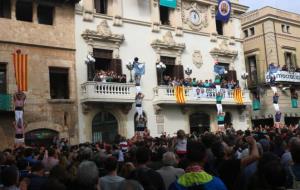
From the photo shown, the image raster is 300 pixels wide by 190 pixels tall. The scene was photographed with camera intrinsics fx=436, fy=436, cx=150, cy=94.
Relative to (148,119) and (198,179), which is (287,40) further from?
(198,179)

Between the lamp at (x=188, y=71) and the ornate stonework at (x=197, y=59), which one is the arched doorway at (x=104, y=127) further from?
the ornate stonework at (x=197, y=59)

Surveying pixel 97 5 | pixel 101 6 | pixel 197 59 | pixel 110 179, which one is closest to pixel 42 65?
pixel 97 5

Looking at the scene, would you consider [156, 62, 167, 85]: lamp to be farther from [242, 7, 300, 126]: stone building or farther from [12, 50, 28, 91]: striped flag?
[242, 7, 300, 126]: stone building

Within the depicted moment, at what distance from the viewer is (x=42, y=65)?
21297mm

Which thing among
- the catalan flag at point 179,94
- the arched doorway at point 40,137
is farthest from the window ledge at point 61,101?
the catalan flag at point 179,94

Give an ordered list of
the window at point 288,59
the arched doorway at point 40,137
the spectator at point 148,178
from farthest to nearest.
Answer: the window at point 288,59, the arched doorway at point 40,137, the spectator at point 148,178

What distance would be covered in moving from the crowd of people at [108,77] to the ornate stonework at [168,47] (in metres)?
3.39

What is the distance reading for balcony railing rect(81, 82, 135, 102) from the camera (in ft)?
71.2

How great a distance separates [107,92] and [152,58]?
4677 millimetres

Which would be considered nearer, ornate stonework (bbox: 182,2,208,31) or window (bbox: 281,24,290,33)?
ornate stonework (bbox: 182,2,208,31)

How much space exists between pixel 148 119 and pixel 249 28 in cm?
1510

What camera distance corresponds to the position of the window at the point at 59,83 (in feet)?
72.2

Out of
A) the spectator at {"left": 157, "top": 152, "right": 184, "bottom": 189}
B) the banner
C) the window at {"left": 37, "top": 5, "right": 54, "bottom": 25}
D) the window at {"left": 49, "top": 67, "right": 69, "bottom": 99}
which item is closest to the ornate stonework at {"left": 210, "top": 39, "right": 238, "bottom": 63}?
the window at {"left": 49, "top": 67, "right": 69, "bottom": 99}

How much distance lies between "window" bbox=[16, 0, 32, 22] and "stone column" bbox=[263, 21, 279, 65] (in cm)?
1898
